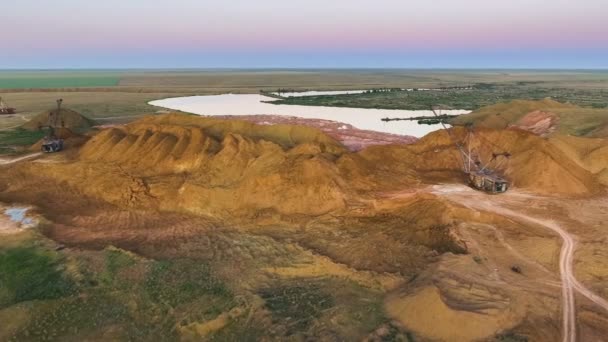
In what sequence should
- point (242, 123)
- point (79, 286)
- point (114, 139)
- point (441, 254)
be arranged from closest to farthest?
1. point (79, 286)
2. point (441, 254)
3. point (114, 139)
4. point (242, 123)

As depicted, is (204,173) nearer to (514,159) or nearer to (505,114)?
(514,159)

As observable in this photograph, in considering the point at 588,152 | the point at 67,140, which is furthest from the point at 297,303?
the point at 67,140

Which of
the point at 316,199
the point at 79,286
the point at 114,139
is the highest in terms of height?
the point at 114,139

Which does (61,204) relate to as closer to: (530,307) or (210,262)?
(210,262)

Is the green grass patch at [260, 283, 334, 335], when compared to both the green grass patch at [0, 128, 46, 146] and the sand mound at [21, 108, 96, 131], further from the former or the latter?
the sand mound at [21, 108, 96, 131]

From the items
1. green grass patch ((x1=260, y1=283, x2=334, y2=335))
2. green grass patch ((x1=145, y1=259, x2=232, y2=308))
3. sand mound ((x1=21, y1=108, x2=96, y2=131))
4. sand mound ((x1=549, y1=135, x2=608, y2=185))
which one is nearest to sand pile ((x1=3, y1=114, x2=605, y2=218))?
sand mound ((x1=549, y1=135, x2=608, y2=185))

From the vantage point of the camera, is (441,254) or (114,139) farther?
(114,139)

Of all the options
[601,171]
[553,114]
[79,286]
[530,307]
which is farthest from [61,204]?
[553,114]
